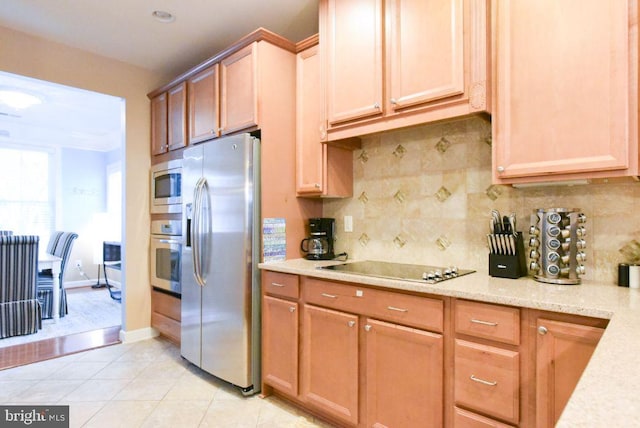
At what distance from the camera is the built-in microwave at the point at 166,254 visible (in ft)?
10.6

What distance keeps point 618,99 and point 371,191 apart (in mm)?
1422

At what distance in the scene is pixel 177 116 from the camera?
3.28m

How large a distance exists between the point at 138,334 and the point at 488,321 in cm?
326

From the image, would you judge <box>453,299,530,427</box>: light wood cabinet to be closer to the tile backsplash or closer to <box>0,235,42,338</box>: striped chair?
the tile backsplash

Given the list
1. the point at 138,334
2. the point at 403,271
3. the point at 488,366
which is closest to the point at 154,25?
the point at 403,271

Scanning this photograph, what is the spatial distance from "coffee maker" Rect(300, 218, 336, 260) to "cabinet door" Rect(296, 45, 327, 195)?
0.26 m

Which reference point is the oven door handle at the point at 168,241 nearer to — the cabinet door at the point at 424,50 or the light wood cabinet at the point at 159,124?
the light wood cabinet at the point at 159,124

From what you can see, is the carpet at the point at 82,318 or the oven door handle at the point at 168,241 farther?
the carpet at the point at 82,318

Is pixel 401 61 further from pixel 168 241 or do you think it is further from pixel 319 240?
pixel 168 241

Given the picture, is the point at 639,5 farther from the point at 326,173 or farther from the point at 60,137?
the point at 60,137

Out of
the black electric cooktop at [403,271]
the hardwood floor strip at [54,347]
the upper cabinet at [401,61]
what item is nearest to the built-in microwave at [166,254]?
the hardwood floor strip at [54,347]

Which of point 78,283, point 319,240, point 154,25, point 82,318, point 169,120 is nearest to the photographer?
point 319,240

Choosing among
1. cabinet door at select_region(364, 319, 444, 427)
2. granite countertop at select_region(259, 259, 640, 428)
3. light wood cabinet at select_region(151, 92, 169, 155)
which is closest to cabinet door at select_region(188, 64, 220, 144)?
light wood cabinet at select_region(151, 92, 169, 155)

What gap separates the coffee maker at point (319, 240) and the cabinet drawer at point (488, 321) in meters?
1.18
